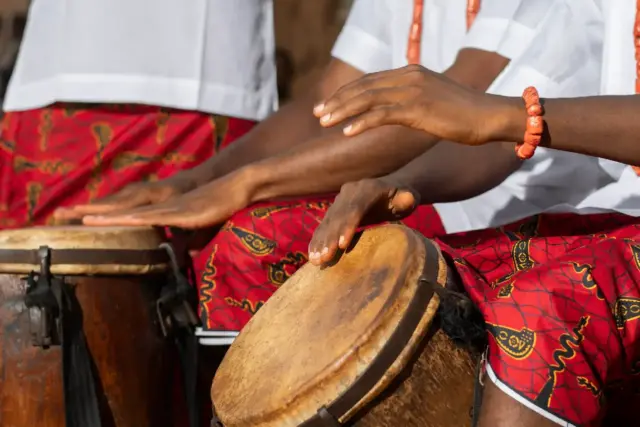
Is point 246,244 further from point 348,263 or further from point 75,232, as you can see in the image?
point 348,263

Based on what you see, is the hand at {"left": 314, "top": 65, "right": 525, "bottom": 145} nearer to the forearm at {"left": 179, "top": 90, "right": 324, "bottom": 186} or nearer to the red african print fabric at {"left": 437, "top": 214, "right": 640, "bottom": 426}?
the red african print fabric at {"left": 437, "top": 214, "right": 640, "bottom": 426}

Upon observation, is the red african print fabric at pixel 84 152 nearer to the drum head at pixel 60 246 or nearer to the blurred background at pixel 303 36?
the drum head at pixel 60 246

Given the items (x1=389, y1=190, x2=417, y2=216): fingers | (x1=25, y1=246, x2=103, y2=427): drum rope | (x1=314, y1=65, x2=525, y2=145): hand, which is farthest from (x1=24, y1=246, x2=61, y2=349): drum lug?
(x1=314, y1=65, x2=525, y2=145): hand

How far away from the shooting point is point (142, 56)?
265 cm

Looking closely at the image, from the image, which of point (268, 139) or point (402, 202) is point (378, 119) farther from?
point (268, 139)

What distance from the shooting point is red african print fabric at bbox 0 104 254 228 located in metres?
2.60

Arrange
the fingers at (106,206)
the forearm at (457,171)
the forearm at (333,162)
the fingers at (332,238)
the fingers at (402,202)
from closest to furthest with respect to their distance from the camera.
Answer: the fingers at (332,238) < the fingers at (402,202) < the forearm at (457,171) < the forearm at (333,162) < the fingers at (106,206)

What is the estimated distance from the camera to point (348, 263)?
1.59m

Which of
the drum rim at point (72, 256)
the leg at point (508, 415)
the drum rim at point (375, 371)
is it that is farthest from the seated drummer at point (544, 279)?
the drum rim at point (72, 256)

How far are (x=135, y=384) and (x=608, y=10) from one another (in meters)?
1.12

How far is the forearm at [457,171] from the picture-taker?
191 centimetres

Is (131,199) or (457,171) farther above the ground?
(457,171)

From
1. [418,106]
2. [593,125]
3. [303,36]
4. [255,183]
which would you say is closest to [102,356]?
[255,183]

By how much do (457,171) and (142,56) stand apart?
1031 mm
